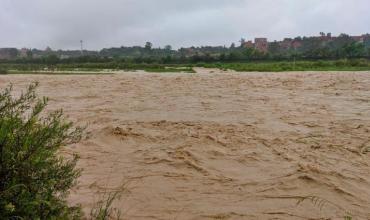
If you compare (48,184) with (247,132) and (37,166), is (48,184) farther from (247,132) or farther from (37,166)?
(247,132)

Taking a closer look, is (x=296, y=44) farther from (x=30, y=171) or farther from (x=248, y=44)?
(x=30, y=171)

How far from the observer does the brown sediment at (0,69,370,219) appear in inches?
185

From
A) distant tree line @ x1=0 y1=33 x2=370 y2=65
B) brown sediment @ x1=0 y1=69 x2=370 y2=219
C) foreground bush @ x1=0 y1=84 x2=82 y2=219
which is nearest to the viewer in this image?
foreground bush @ x1=0 y1=84 x2=82 y2=219

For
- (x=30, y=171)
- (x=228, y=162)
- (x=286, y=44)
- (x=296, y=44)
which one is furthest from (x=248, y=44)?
(x=30, y=171)

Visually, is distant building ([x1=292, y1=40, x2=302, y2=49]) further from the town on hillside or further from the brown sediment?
the brown sediment

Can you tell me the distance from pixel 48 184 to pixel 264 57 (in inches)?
2224

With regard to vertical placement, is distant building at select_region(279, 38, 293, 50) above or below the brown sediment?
above

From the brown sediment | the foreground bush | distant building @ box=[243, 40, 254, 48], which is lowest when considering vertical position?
the brown sediment

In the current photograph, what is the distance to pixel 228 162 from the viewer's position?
6.41 meters

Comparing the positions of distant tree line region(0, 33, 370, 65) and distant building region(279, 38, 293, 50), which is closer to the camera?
distant tree line region(0, 33, 370, 65)

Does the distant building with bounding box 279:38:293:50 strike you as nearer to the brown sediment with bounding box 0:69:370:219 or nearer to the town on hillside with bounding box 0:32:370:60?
the town on hillside with bounding box 0:32:370:60

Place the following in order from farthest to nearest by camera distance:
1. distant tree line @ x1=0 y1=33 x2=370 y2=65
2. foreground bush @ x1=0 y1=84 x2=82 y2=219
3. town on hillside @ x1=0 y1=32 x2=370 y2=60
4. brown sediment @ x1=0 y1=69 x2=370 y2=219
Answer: town on hillside @ x1=0 y1=32 x2=370 y2=60, distant tree line @ x1=0 y1=33 x2=370 y2=65, brown sediment @ x1=0 y1=69 x2=370 y2=219, foreground bush @ x1=0 y1=84 x2=82 y2=219

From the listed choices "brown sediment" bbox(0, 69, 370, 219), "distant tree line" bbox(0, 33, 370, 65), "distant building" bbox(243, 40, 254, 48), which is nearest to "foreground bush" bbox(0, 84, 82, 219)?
"brown sediment" bbox(0, 69, 370, 219)

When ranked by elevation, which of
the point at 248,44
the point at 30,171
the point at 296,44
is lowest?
the point at 30,171
